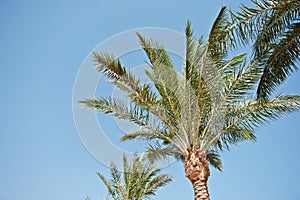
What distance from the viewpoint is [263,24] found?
6934mm

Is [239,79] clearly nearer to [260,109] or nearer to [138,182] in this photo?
[260,109]

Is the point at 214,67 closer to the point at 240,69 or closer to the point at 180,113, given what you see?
Answer: the point at 240,69

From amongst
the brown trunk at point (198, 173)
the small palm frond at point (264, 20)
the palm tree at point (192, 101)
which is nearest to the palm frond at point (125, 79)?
the palm tree at point (192, 101)

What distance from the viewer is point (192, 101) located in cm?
935

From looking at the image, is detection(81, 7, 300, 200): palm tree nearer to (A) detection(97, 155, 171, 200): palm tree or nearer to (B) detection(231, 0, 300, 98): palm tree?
(B) detection(231, 0, 300, 98): palm tree

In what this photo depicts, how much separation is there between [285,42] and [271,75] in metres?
0.91

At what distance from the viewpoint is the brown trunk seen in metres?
8.22

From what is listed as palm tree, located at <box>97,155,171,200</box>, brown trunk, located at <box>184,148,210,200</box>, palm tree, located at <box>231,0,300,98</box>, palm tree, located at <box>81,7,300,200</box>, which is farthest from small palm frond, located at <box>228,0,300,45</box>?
palm tree, located at <box>97,155,171,200</box>

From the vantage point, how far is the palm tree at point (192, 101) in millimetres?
9055

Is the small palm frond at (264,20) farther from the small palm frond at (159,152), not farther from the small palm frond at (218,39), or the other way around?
the small palm frond at (159,152)

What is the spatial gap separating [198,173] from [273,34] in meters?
4.03

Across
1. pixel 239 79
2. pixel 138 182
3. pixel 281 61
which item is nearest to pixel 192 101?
pixel 239 79

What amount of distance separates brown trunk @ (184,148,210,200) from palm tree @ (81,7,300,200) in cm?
3

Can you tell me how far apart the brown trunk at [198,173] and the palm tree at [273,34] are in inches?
98.3
